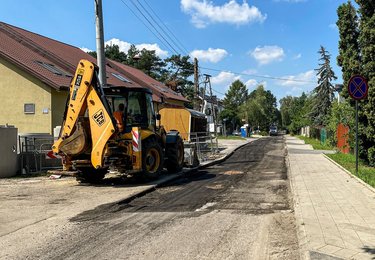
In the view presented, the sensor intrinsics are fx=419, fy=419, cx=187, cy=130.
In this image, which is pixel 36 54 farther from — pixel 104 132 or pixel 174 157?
pixel 104 132

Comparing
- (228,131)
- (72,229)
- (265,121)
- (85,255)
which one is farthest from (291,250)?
(265,121)

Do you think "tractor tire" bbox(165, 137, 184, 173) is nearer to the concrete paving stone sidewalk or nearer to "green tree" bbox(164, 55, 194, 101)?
the concrete paving stone sidewalk

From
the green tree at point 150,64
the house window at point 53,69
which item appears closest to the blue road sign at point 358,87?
the house window at point 53,69

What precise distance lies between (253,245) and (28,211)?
513 centimetres

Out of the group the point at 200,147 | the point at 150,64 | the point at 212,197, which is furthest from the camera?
the point at 150,64

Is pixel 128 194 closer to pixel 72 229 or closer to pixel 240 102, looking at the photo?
pixel 72 229

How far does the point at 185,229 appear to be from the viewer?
7184 millimetres

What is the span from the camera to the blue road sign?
13016 millimetres

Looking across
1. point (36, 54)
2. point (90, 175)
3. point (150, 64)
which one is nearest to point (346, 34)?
point (90, 175)

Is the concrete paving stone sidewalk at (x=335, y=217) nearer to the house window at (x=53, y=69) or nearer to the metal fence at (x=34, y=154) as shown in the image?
the metal fence at (x=34, y=154)

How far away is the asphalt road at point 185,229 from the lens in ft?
19.3

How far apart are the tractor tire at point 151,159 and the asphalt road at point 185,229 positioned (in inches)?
67.9

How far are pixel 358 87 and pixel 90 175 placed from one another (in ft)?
29.2

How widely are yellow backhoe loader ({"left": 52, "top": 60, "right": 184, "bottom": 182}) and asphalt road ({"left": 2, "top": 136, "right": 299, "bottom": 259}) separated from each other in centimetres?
184
